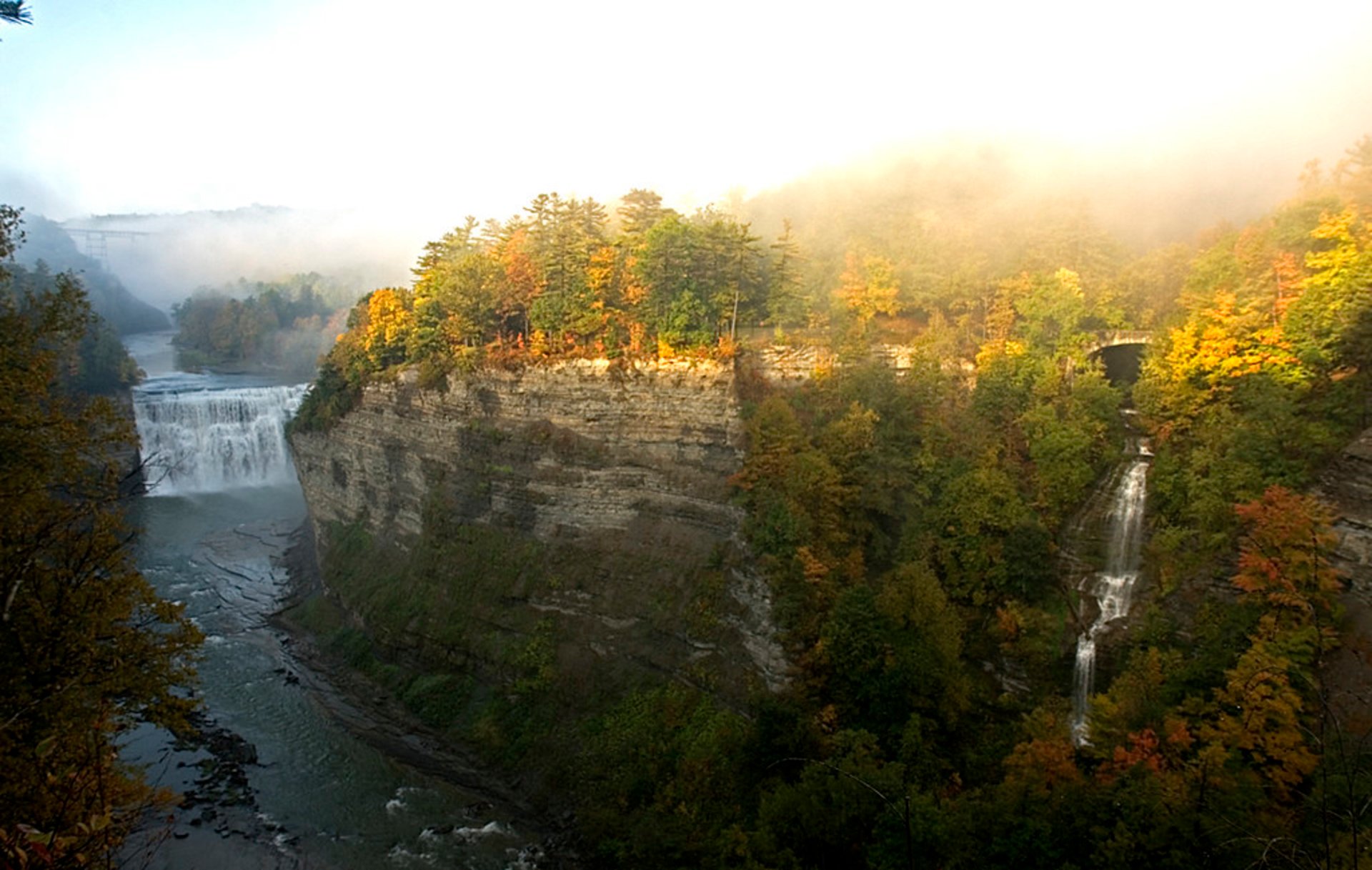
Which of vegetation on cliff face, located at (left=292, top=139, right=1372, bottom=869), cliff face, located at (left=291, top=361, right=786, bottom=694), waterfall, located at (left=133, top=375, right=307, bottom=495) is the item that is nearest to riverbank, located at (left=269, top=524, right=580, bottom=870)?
vegetation on cliff face, located at (left=292, top=139, right=1372, bottom=869)

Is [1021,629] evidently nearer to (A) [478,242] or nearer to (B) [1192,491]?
(B) [1192,491]

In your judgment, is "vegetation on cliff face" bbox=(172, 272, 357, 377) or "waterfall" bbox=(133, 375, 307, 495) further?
"vegetation on cliff face" bbox=(172, 272, 357, 377)

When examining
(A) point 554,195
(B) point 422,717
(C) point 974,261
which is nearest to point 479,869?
(B) point 422,717

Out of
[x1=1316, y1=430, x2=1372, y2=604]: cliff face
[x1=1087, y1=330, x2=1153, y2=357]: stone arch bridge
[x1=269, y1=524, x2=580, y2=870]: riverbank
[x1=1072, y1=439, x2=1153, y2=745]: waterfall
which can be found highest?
[x1=1087, y1=330, x2=1153, y2=357]: stone arch bridge

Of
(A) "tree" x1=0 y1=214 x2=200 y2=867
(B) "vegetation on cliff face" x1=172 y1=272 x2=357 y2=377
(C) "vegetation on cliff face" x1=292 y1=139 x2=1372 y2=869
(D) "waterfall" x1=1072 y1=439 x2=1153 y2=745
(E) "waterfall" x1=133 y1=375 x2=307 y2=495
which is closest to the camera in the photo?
(A) "tree" x1=0 y1=214 x2=200 y2=867

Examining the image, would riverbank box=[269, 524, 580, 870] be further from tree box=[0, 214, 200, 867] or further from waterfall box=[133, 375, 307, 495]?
waterfall box=[133, 375, 307, 495]

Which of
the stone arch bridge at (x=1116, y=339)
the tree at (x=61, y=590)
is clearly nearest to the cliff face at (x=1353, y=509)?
the stone arch bridge at (x=1116, y=339)
